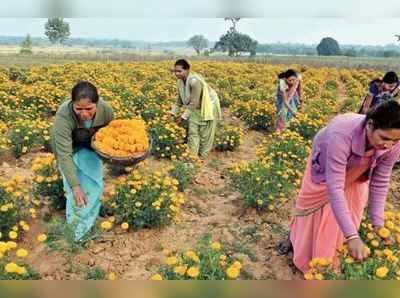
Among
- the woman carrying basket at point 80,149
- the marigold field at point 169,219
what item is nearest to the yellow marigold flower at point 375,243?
the marigold field at point 169,219

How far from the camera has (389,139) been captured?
2.12 metres

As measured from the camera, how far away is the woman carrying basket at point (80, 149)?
2.76 metres

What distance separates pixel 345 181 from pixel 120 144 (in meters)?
1.52

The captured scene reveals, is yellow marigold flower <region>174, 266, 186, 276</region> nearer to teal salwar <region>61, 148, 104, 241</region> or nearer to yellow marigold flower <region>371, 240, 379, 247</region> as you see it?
yellow marigold flower <region>371, 240, 379, 247</region>

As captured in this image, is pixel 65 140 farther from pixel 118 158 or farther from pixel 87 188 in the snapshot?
pixel 87 188

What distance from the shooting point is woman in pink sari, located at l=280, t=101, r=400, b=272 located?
2156mm

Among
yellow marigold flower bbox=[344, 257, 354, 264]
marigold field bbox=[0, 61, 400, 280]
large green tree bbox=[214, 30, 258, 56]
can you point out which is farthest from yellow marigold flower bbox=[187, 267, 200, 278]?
large green tree bbox=[214, 30, 258, 56]

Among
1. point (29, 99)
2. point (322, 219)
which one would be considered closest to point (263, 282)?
point (322, 219)

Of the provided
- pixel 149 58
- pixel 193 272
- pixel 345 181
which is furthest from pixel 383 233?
pixel 149 58

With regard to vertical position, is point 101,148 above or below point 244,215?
above

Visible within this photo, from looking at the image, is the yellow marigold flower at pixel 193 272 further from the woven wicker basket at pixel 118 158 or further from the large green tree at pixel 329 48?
the large green tree at pixel 329 48

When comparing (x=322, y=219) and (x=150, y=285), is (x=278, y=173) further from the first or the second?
(x=150, y=285)

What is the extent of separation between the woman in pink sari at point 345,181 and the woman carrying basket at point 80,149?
1480 millimetres

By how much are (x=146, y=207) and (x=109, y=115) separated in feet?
2.67
